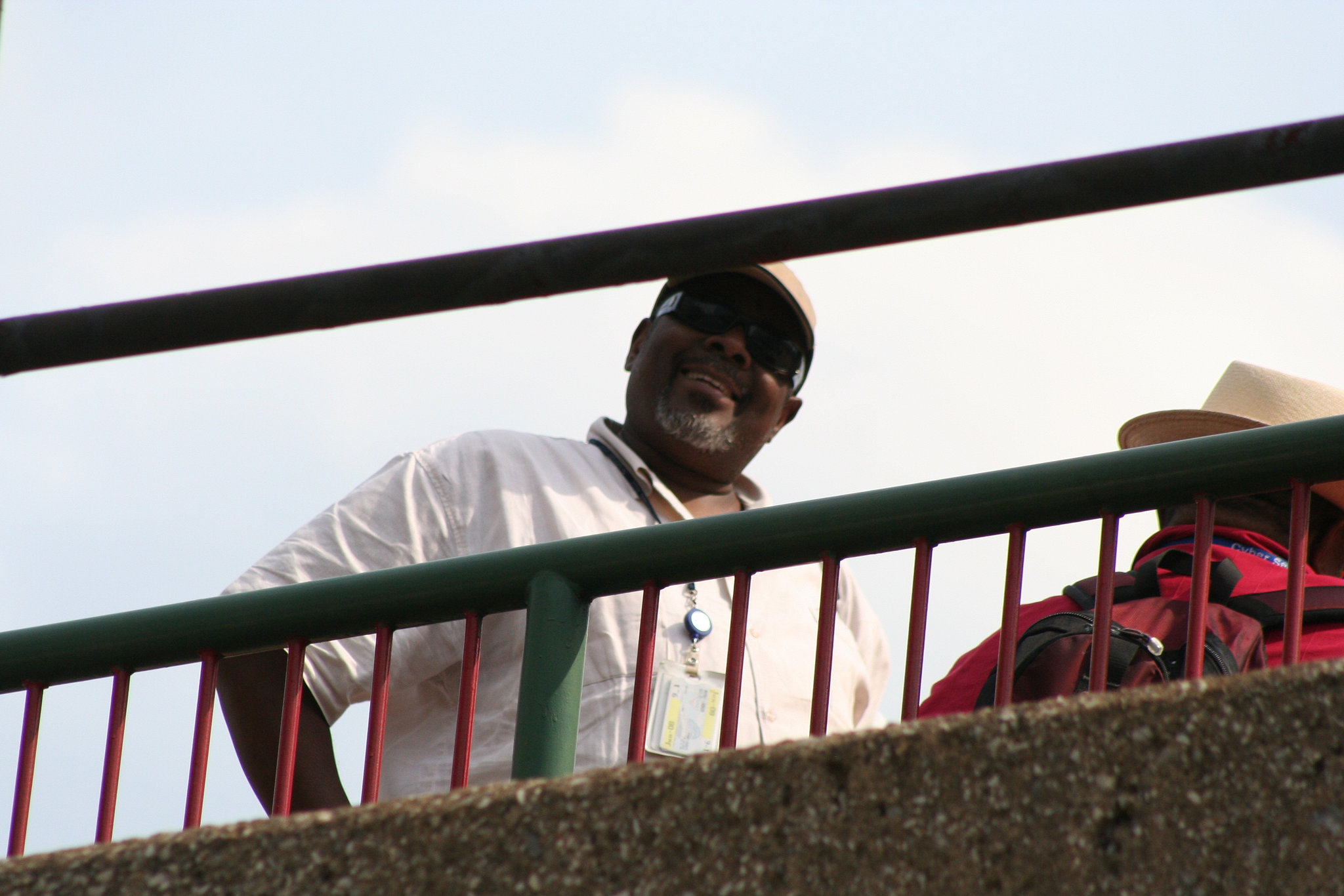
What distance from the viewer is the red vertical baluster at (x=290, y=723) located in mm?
2223

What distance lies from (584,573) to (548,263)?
0.72 meters

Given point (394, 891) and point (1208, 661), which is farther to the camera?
point (1208, 661)

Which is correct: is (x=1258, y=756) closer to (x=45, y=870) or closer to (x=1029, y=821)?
(x=1029, y=821)

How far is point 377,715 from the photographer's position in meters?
2.19

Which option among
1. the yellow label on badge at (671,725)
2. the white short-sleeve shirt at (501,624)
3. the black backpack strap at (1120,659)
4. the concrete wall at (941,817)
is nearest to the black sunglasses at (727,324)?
the white short-sleeve shirt at (501,624)

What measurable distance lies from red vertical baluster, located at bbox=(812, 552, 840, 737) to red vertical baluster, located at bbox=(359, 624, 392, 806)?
0.55 metres

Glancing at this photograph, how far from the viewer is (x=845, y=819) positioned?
163cm

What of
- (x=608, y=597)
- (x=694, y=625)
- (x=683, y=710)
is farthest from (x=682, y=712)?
(x=608, y=597)

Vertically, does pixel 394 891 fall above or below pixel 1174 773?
below

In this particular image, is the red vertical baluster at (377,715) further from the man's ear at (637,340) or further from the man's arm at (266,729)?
the man's ear at (637,340)

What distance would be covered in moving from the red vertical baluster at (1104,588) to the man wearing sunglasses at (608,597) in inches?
37.4

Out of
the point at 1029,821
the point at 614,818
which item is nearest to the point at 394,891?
the point at 614,818

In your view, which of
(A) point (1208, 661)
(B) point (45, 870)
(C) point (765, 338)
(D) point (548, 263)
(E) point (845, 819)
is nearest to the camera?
(D) point (548, 263)

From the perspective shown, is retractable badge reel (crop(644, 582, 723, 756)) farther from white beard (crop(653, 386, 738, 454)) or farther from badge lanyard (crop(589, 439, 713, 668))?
white beard (crop(653, 386, 738, 454))
